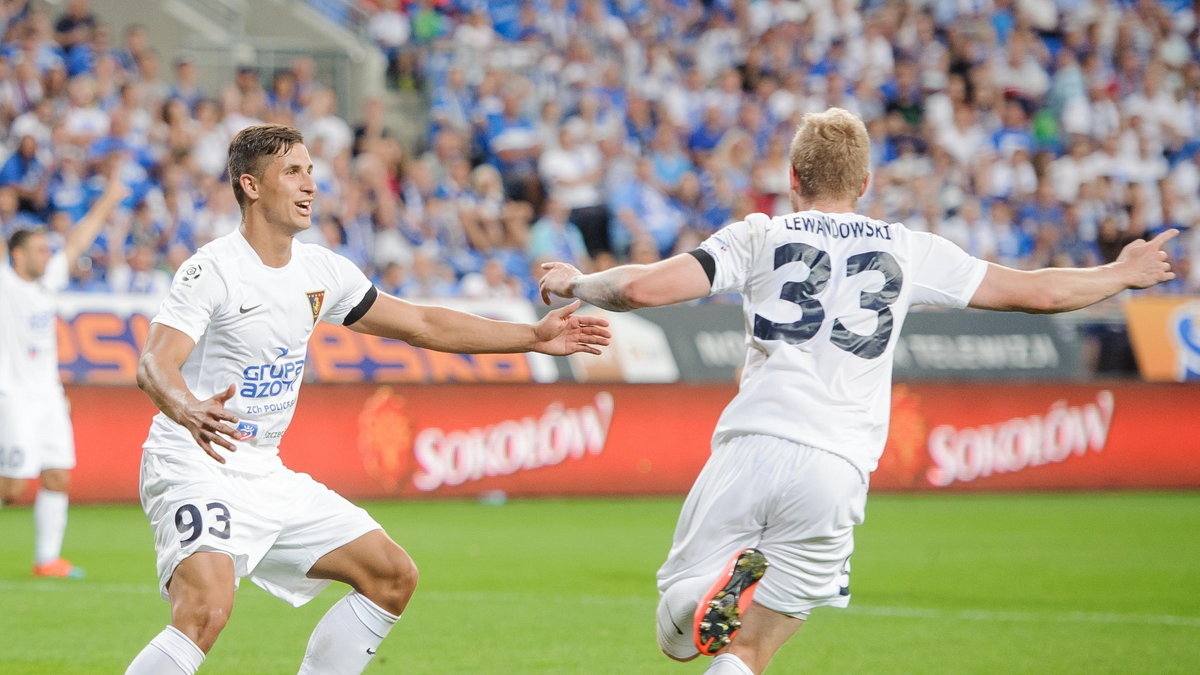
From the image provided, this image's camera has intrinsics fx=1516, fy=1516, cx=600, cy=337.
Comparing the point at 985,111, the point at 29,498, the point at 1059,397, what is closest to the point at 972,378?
the point at 1059,397

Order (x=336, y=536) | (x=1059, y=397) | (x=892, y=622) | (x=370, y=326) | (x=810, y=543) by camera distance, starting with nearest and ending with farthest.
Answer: (x=810, y=543)
(x=336, y=536)
(x=370, y=326)
(x=892, y=622)
(x=1059, y=397)

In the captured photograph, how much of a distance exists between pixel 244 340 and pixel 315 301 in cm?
38

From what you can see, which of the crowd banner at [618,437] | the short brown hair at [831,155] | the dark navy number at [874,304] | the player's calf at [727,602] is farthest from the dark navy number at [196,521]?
the crowd banner at [618,437]

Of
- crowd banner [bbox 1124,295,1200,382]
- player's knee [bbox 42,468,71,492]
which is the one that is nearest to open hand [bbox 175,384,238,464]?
player's knee [bbox 42,468,71,492]

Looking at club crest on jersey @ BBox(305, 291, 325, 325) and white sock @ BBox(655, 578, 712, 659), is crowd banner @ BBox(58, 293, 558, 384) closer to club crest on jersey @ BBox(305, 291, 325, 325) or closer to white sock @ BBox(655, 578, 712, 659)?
club crest on jersey @ BBox(305, 291, 325, 325)

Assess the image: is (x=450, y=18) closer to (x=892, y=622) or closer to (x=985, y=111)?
(x=985, y=111)

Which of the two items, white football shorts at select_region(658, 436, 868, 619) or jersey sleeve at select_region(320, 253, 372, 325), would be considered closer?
white football shorts at select_region(658, 436, 868, 619)

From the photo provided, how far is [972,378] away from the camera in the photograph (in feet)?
57.6

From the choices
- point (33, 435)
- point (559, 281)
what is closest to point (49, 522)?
point (33, 435)

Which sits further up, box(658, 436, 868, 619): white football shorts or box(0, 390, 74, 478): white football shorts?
box(658, 436, 868, 619): white football shorts

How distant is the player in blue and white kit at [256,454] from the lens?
526cm

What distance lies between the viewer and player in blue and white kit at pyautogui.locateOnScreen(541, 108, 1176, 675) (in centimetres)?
505

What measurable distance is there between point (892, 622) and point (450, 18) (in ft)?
49.2

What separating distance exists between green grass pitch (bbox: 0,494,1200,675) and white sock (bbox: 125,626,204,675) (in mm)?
2687
